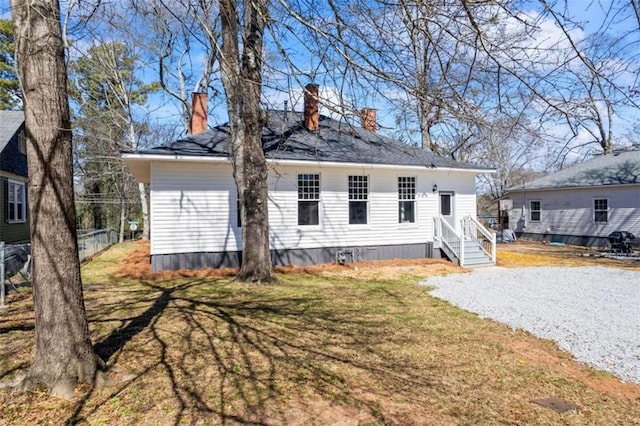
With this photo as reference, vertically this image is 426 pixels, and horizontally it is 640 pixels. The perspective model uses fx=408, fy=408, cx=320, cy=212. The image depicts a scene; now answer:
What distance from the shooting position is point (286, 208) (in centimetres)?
1220

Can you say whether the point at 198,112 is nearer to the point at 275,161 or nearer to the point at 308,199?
the point at 275,161

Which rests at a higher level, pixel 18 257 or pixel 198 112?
pixel 198 112

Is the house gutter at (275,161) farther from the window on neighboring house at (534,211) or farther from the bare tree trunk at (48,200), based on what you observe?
the window on neighboring house at (534,211)

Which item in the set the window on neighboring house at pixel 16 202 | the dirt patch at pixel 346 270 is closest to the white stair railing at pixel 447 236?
the dirt patch at pixel 346 270

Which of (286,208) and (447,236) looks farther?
(447,236)

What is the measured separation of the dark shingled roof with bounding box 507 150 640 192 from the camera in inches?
773

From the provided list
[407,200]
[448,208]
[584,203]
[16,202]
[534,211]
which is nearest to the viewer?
[407,200]

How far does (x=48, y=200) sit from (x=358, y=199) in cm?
1035

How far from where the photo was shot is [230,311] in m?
6.32

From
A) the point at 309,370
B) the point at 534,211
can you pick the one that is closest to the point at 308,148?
the point at 309,370

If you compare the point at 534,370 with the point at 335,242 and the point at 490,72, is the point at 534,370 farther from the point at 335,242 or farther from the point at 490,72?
the point at 335,242

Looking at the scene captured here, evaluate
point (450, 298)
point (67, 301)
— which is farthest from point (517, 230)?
point (67, 301)

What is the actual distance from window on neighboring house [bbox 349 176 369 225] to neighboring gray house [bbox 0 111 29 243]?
40.1 feet

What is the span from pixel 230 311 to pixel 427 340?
2.97m
